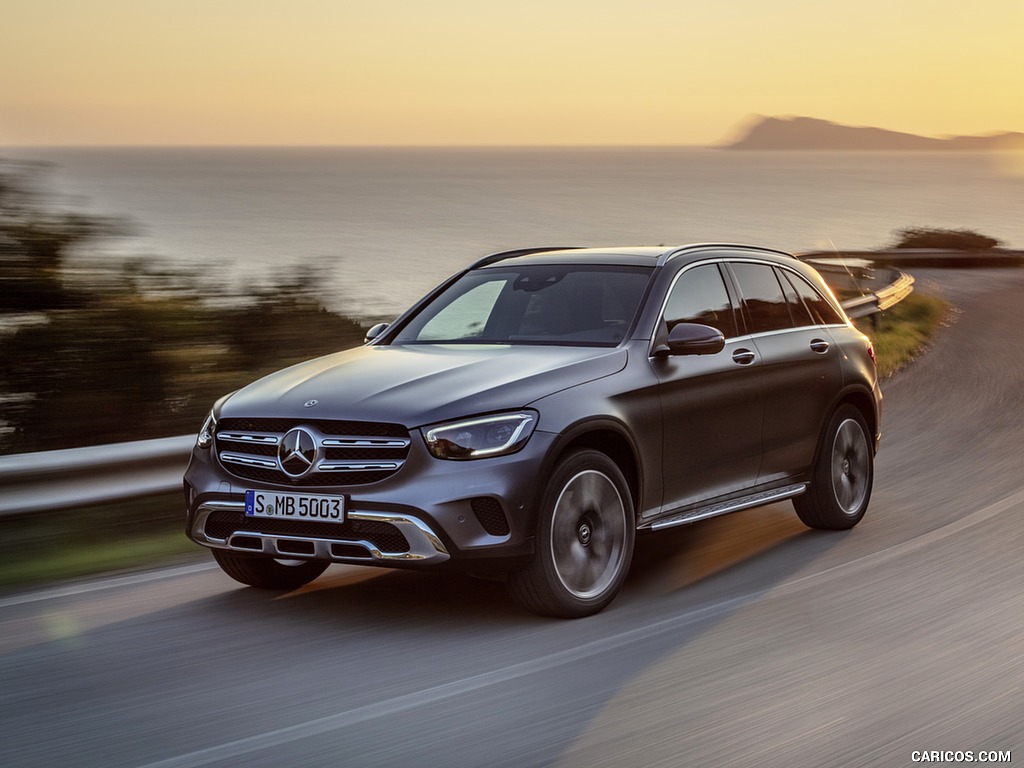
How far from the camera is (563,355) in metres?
6.61

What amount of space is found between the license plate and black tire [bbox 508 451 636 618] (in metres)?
0.81

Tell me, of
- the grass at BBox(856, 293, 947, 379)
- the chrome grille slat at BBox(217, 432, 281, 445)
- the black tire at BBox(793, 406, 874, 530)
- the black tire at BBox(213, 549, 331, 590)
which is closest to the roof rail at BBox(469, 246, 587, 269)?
the black tire at BBox(793, 406, 874, 530)

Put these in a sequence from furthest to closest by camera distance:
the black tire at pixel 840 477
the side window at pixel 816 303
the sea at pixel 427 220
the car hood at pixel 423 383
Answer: the sea at pixel 427 220, the side window at pixel 816 303, the black tire at pixel 840 477, the car hood at pixel 423 383

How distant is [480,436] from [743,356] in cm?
215

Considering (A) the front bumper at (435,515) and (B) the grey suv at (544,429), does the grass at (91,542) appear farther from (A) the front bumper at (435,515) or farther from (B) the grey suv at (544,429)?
(A) the front bumper at (435,515)

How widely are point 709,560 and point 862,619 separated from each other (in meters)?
1.47

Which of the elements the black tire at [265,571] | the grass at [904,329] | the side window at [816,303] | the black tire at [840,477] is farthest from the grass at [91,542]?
the grass at [904,329]

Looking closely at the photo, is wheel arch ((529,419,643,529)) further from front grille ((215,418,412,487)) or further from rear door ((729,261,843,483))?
rear door ((729,261,843,483))

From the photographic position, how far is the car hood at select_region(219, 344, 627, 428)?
5961mm

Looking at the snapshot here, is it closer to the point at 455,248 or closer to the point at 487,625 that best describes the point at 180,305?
the point at 487,625

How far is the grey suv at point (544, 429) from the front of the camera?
19.3 ft

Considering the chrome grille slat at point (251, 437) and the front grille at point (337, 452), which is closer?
the front grille at point (337, 452)

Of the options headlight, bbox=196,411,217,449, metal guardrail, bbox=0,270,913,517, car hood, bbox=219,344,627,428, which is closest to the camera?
car hood, bbox=219,344,627,428

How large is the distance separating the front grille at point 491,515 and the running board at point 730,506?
3.48 ft
